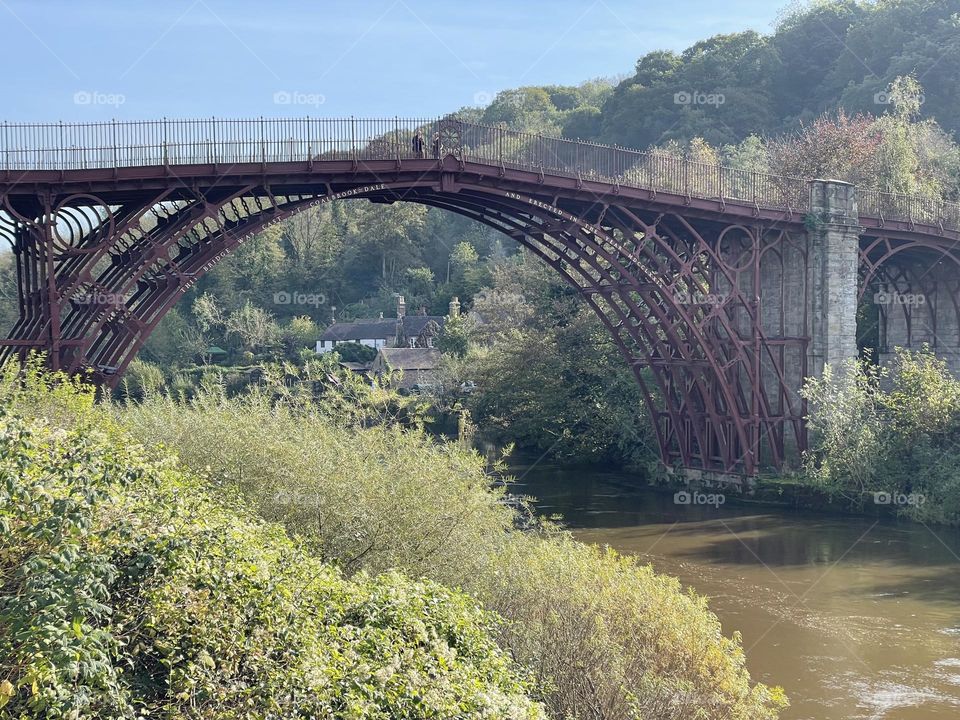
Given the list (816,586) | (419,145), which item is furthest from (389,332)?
(816,586)

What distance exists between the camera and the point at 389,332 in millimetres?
72312

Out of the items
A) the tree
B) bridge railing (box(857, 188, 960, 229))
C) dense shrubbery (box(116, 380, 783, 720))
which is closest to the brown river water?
dense shrubbery (box(116, 380, 783, 720))

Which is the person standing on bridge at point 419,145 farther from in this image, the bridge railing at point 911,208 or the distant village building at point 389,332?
the distant village building at point 389,332

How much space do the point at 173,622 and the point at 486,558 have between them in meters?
5.67

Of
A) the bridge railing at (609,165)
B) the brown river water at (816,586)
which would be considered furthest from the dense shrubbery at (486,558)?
the bridge railing at (609,165)

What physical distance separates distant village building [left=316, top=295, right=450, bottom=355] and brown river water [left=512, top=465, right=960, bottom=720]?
35.1 m

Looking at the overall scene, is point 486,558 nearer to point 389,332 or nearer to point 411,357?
point 411,357

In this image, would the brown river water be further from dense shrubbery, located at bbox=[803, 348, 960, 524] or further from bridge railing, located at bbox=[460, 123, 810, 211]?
bridge railing, located at bbox=[460, 123, 810, 211]

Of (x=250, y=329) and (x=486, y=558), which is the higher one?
(x=250, y=329)

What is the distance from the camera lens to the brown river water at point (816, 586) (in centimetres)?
1641

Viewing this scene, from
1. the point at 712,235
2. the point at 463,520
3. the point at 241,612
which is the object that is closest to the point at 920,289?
the point at 712,235

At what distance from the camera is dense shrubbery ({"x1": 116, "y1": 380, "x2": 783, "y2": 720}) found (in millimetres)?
12047

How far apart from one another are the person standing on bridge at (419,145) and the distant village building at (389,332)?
136ft

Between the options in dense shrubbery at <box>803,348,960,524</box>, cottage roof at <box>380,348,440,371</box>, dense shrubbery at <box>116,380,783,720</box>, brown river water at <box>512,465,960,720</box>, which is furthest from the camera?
cottage roof at <box>380,348,440,371</box>
